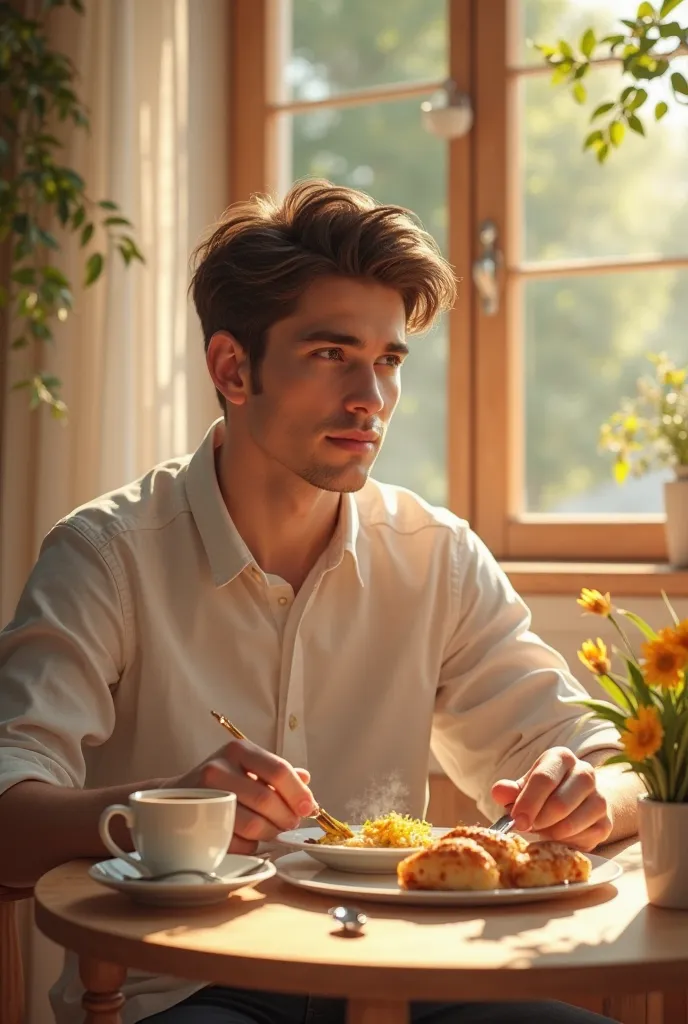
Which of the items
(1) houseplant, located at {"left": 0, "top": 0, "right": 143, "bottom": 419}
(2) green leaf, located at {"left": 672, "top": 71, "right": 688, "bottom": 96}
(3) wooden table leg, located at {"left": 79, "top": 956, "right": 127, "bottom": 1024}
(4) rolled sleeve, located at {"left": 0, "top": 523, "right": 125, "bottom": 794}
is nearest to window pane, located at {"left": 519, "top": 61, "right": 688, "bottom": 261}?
(1) houseplant, located at {"left": 0, "top": 0, "right": 143, "bottom": 419}

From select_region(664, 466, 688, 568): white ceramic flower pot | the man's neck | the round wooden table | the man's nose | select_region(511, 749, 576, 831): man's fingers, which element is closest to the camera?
the round wooden table

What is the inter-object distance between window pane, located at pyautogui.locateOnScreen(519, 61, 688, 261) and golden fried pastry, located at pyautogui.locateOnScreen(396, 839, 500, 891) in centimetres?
181

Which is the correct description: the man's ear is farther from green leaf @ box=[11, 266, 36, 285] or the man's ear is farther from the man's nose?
green leaf @ box=[11, 266, 36, 285]

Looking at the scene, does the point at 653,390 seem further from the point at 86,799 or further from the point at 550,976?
the point at 550,976

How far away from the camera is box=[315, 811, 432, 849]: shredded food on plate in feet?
4.14

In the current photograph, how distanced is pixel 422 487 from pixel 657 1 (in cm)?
112

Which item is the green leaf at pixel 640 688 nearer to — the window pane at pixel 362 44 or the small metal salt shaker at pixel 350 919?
the small metal salt shaker at pixel 350 919

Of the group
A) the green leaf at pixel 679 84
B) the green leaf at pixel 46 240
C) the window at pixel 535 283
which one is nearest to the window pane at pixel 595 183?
the window at pixel 535 283

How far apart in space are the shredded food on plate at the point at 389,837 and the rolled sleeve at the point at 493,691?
1.40 ft

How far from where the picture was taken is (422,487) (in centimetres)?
292

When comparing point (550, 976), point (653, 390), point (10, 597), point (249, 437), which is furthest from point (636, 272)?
point (550, 976)

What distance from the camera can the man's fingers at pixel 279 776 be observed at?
123cm

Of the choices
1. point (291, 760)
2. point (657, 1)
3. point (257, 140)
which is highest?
point (657, 1)

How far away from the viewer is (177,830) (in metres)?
1.11
